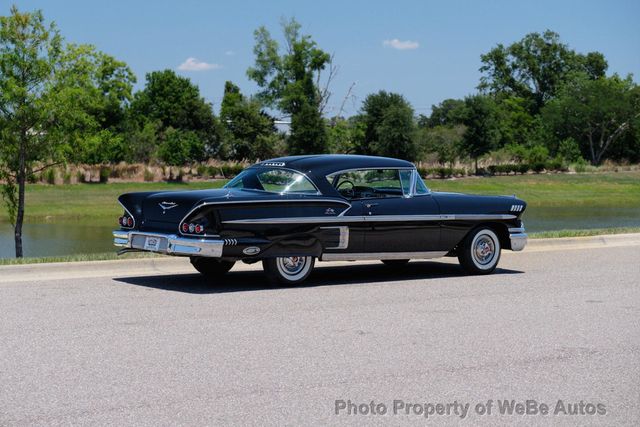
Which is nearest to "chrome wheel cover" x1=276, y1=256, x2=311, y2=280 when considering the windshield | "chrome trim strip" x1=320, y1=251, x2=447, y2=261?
"chrome trim strip" x1=320, y1=251, x2=447, y2=261

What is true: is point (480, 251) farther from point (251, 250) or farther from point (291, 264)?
point (251, 250)

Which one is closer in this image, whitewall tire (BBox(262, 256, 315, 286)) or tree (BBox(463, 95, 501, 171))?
whitewall tire (BBox(262, 256, 315, 286))

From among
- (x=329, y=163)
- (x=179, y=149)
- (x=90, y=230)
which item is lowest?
(x=90, y=230)

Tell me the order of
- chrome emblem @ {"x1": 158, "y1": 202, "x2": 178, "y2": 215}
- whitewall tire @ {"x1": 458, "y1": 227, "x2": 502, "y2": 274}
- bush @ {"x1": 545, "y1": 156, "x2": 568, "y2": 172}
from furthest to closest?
1. bush @ {"x1": 545, "y1": 156, "x2": 568, "y2": 172}
2. whitewall tire @ {"x1": 458, "y1": 227, "x2": 502, "y2": 274}
3. chrome emblem @ {"x1": 158, "y1": 202, "x2": 178, "y2": 215}

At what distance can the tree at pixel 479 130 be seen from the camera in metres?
63.1

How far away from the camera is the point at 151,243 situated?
10.2 m

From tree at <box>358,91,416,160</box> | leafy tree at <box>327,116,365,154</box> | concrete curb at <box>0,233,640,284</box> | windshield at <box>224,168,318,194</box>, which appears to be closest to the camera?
windshield at <box>224,168,318,194</box>

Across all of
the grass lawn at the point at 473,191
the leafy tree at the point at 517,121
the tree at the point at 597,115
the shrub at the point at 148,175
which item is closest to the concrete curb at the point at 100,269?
the grass lawn at the point at 473,191

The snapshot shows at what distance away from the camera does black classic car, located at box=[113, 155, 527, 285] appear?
10.0 m

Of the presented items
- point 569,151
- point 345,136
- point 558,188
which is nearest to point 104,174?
point 558,188

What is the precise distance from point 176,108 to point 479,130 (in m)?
22.6

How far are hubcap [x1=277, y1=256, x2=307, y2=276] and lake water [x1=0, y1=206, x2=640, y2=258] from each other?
11932 millimetres

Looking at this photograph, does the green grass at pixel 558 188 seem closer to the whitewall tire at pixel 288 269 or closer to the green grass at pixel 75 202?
the green grass at pixel 75 202

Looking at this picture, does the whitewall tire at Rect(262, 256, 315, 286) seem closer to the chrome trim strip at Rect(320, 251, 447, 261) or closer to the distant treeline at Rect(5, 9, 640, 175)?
the chrome trim strip at Rect(320, 251, 447, 261)
